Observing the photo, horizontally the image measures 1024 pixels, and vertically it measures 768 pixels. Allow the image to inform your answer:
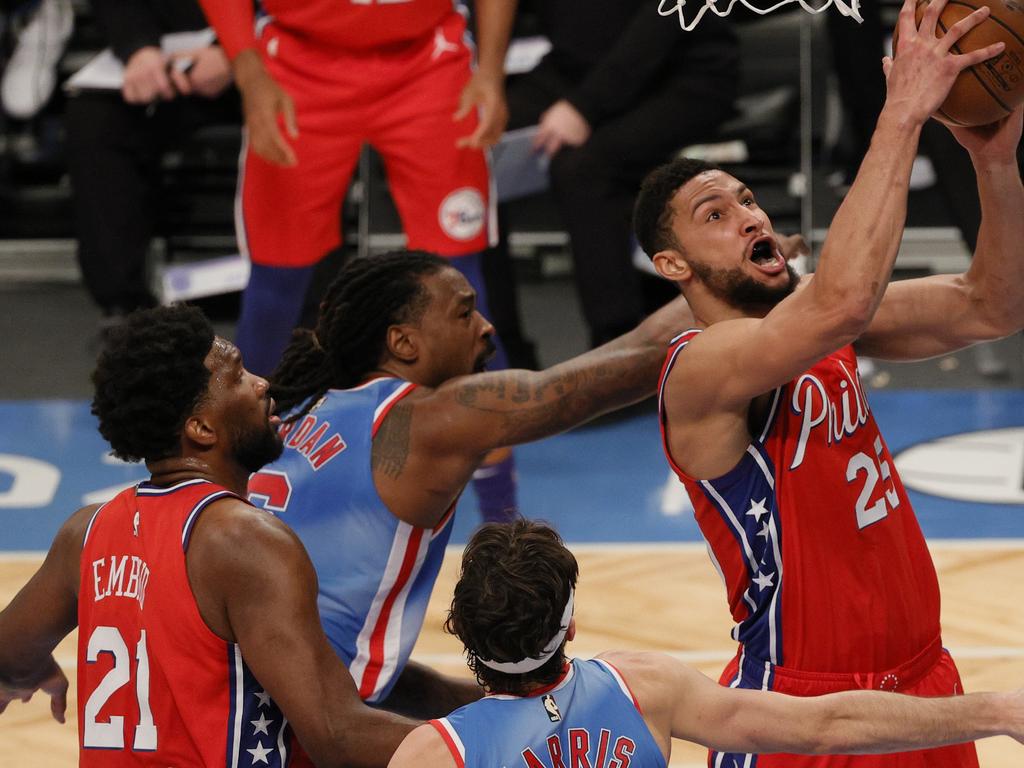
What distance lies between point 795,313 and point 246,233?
420cm

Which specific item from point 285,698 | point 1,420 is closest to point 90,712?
point 285,698

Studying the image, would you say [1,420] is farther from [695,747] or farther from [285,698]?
[285,698]

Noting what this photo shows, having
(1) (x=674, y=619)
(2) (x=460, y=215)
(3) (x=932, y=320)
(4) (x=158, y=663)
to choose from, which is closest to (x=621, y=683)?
(4) (x=158, y=663)

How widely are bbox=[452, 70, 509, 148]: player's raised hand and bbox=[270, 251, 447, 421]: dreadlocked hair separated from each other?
2.52 meters

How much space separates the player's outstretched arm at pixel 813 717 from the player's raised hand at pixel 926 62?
96 cm

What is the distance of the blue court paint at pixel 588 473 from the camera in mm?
6324

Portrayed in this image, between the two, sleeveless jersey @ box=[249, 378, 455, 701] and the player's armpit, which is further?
sleeveless jersey @ box=[249, 378, 455, 701]

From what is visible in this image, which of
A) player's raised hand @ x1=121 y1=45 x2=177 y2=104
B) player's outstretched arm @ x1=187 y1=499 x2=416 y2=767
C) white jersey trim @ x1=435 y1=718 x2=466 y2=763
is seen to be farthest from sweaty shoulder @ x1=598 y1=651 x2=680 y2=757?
player's raised hand @ x1=121 y1=45 x2=177 y2=104

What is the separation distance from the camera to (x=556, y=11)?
808cm

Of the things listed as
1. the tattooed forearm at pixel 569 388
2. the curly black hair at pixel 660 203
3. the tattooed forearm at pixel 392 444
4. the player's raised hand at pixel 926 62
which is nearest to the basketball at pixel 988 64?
the player's raised hand at pixel 926 62

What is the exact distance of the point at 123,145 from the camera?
8.53 m

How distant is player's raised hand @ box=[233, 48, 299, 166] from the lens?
646 cm

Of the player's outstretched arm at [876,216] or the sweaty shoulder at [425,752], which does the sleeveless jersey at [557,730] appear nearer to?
the sweaty shoulder at [425,752]

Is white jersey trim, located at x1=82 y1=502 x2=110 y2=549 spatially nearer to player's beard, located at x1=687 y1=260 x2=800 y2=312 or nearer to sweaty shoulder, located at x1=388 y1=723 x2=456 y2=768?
sweaty shoulder, located at x1=388 y1=723 x2=456 y2=768
